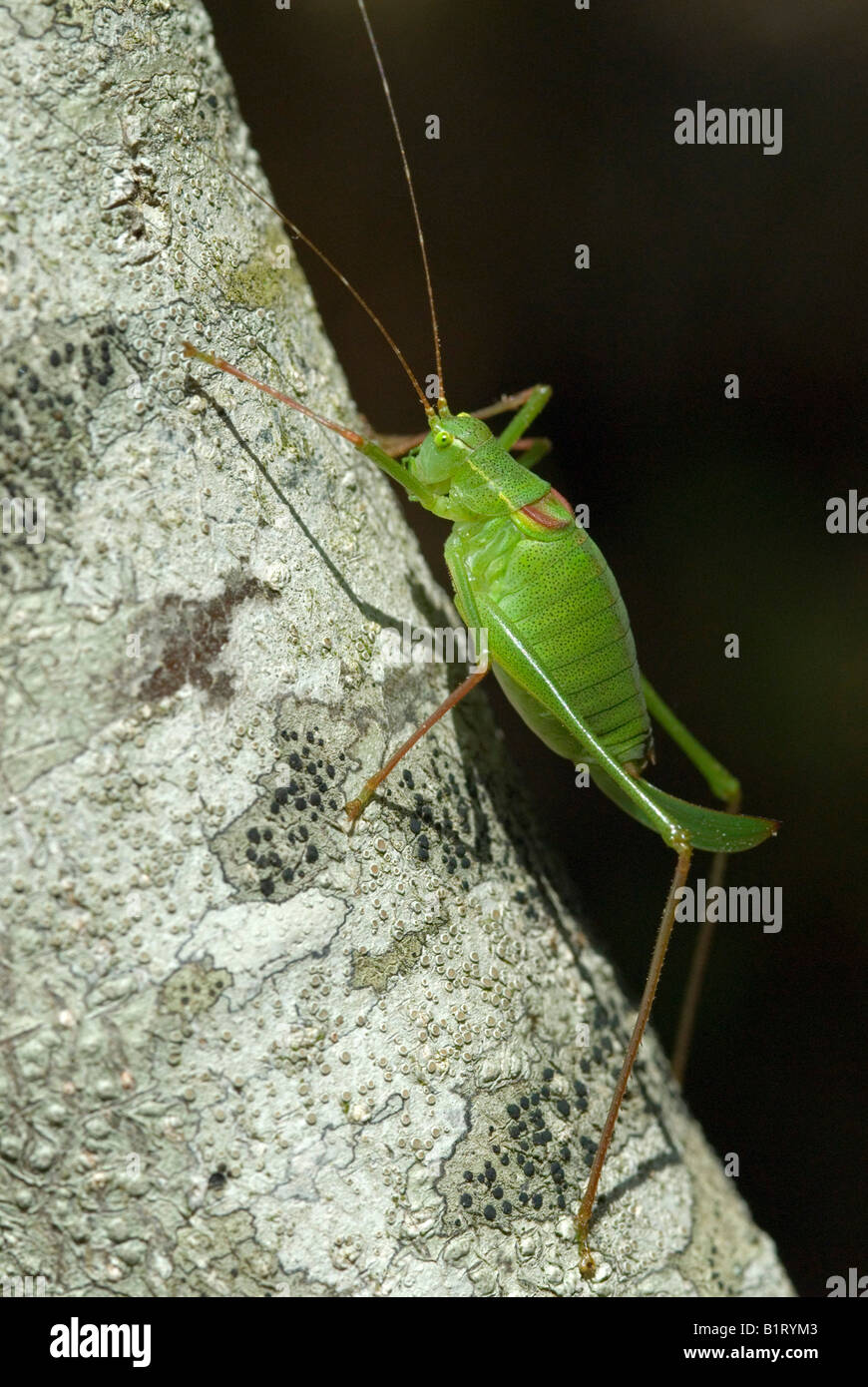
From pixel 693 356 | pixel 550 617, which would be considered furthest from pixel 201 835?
pixel 693 356

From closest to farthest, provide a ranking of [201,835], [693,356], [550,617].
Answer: [201,835], [550,617], [693,356]

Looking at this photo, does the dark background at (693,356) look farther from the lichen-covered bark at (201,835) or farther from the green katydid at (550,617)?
the lichen-covered bark at (201,835)

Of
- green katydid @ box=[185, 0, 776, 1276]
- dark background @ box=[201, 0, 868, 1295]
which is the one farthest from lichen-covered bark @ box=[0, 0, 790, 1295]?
dark background @ box=[201, 0, 868, 1295]

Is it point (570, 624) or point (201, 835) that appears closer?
point (201, 835)

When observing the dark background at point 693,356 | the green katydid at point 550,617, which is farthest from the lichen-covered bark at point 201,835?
the dark background at point 693,356

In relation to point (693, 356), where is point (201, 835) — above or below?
below

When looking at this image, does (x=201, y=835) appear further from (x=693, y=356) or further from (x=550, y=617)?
(x=693, y=356)

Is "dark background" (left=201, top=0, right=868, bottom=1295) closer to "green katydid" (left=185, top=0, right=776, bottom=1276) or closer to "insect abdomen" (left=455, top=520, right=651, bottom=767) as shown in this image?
"green katydid" (left=185, top=0, right=776, bottom=1276)
